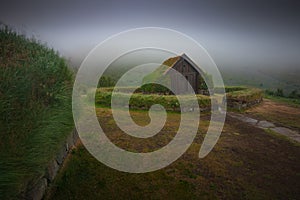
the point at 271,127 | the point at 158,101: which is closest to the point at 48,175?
the point at 158,101

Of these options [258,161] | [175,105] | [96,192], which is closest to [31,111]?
[96,192]

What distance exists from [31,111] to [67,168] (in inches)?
61.9

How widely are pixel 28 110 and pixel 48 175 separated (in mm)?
1519

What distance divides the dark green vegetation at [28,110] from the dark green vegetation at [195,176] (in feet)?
2.78

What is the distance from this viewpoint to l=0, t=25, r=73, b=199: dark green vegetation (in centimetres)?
355

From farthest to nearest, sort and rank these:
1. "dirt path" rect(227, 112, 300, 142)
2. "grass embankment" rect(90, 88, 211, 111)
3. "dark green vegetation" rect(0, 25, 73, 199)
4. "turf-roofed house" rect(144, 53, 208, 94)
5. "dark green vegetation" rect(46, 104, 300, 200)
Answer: "turf-roofed house" rect(144, 53, 208, 94) < "grass embankment" rect(90, 88, 211, 111) < "dirt path" rect(227, 112, 300, 142) < "dark green vegetation" rect(46, 104, 300, 200) < "dark green vegetation" rect(0, 25, 73, 199)

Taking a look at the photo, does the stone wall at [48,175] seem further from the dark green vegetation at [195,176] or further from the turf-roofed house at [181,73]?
the turf-roofed house at [181,73]

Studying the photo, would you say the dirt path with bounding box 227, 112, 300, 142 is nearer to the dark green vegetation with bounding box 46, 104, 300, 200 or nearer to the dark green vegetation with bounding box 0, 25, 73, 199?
the dark green vegetation with bounding box 46, 104, 300, 200

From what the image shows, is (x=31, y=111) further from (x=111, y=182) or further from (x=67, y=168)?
(x=111, y=182)

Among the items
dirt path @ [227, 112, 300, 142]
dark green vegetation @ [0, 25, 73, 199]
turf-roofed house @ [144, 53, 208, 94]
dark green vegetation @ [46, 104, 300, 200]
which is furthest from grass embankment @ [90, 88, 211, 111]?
dark green vegetation @ [0, 25, 73, 199]

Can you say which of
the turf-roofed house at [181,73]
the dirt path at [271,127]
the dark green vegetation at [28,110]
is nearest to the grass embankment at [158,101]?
the dirt path at [271,127]

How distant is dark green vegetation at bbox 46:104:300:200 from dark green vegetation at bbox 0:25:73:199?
85cm

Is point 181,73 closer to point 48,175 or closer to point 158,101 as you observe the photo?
point 158,101

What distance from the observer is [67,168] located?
5176 millimetres
